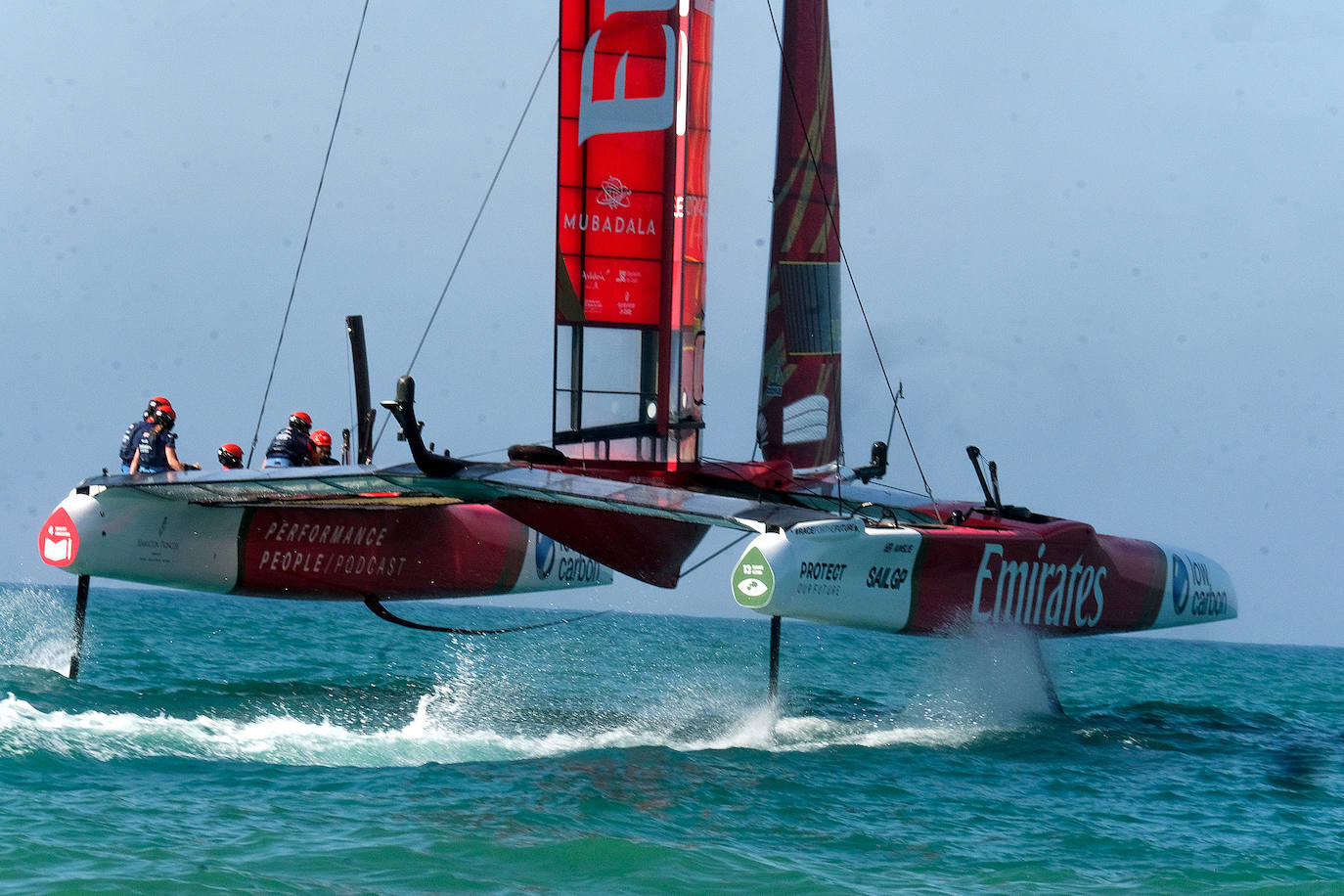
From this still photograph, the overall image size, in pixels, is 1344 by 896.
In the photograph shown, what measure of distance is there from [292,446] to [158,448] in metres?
0.71

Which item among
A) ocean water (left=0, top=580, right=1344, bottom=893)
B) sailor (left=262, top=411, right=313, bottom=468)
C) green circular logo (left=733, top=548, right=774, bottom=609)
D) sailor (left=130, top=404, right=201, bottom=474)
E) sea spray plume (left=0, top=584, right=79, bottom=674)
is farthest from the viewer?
sea spray plume (left=0, top=584, right=79, bottom=674)

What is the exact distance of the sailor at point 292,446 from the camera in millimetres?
7809

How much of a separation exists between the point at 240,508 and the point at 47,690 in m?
1.30

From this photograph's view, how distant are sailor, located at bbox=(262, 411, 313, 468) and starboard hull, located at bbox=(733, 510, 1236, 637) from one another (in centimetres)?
284

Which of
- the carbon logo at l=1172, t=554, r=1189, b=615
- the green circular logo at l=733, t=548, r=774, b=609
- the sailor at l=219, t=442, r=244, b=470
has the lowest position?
the carbon logo at l=1172, t=554, r=1189, b=615

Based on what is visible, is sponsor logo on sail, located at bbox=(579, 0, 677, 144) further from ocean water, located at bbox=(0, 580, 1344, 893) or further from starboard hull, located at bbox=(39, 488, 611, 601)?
ocean water, located at bbox=(0, 580, 1344, 893)

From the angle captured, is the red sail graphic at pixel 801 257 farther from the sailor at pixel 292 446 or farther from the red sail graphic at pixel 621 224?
the sailor at pixel 292 446

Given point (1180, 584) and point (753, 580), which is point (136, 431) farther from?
point (1180, 584)

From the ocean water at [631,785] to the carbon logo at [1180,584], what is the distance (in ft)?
2.42

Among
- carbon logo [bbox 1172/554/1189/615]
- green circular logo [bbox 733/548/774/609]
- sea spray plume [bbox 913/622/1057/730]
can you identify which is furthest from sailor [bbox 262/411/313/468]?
carbon logo [bbox 1172/554/1189/615]

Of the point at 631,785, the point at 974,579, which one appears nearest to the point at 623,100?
the point at 974,579

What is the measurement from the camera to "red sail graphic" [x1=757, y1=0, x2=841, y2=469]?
30.3 ft

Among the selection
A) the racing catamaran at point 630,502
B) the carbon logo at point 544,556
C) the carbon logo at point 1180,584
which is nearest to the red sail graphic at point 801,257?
the racing catamaran at point 630,502

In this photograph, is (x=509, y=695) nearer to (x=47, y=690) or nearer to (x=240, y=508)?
(x=240, y=508)
